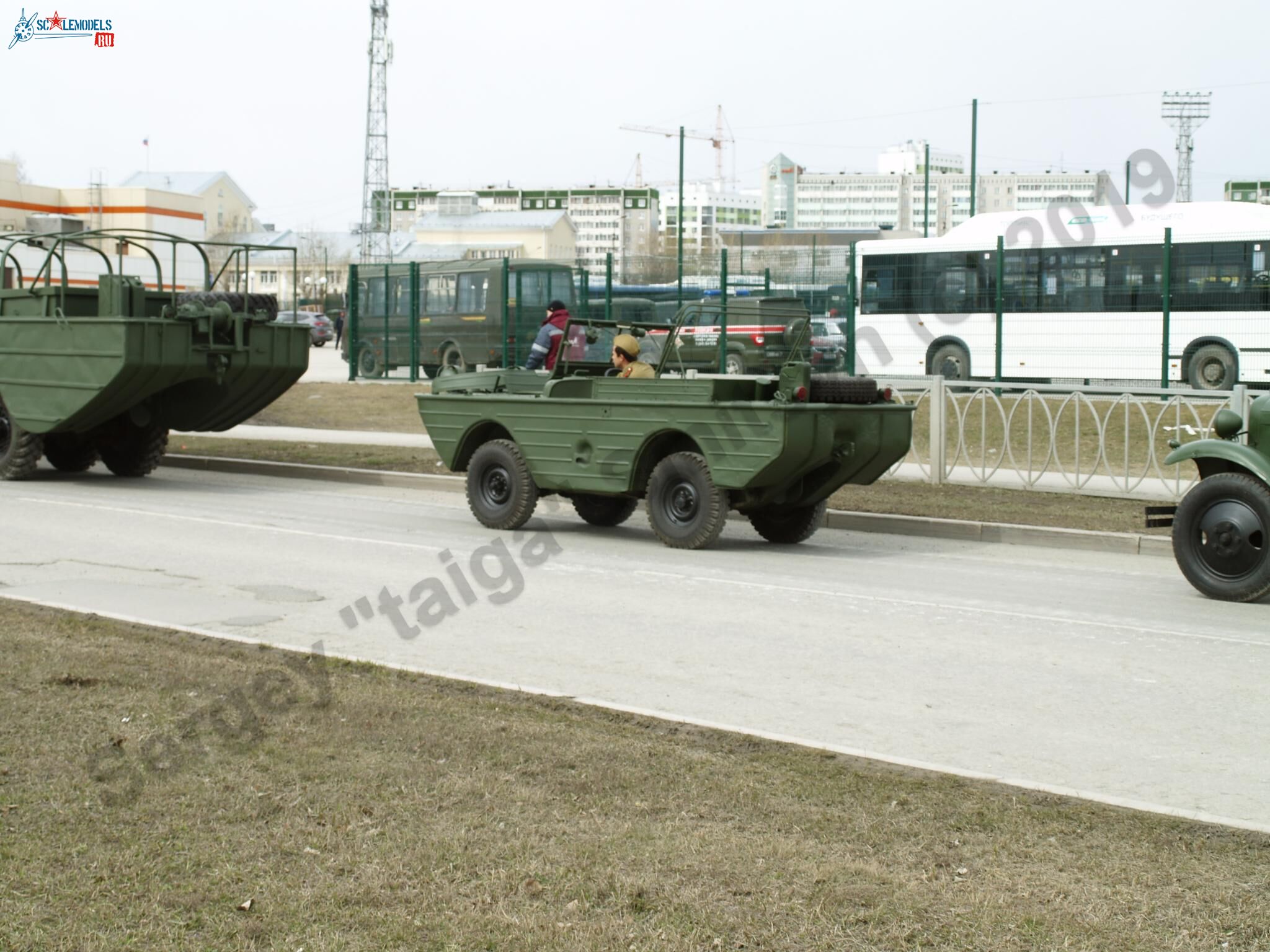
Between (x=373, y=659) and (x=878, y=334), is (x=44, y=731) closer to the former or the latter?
(x=373, y=659)

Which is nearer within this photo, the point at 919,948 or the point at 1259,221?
the point at 919,948

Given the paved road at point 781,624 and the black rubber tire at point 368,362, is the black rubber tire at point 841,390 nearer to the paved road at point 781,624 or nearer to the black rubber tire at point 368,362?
the paved road at point 781,624

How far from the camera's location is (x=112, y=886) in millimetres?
4113

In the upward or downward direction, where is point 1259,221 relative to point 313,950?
upward

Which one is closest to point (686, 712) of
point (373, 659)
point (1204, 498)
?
point (373, 659)

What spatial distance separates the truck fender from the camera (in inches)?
392

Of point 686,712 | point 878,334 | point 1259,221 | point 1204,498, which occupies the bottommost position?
point 686,712

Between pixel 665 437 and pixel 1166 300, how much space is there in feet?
42.3

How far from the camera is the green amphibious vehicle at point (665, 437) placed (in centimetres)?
1148

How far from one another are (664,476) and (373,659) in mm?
4866

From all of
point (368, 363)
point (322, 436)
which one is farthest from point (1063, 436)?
point (368, 363)

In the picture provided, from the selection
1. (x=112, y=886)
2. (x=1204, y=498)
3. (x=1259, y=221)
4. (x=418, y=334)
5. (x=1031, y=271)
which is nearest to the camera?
(x=112, y=886)

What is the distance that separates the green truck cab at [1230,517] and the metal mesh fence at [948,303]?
8.77m

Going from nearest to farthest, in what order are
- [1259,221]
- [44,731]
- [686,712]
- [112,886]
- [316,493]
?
[112,886]
[44,731]
[686,712]
[316,493]
[1259,221]
